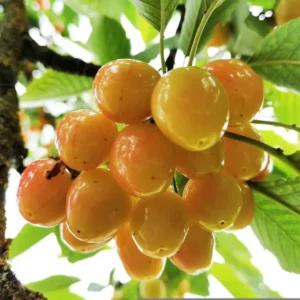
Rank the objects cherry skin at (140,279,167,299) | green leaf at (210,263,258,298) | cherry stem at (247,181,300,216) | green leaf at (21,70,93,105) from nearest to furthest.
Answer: cherry stem at (247,181,300,216), green leaf at (21,70,93,105), cherry skin at (140,279,167,299), green leaf at (210,263,258,298)

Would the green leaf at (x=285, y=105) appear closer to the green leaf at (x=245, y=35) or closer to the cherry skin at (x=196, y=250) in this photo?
the green leaf at (x=245, y=35)

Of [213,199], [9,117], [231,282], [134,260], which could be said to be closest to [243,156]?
[213,199]

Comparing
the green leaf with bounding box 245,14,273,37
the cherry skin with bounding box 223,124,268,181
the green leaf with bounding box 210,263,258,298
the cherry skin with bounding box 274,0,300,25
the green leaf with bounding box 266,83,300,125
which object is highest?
the cherry skin with bounding box 274,0,300,25

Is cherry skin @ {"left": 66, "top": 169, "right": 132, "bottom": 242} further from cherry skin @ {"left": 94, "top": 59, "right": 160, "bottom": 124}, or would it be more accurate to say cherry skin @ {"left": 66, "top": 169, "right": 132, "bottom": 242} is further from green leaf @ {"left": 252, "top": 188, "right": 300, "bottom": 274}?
green leaf @ {"left": 252, "top": 188, "right": 300, "bottom": 274}

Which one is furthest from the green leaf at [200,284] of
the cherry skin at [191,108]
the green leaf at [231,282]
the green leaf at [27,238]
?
the cherry skin at [191,108]

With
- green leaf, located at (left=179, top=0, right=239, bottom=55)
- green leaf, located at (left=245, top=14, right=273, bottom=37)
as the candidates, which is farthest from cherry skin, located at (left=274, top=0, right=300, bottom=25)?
green leaf, located at (left=179, top=0, right=239, bottom=55)

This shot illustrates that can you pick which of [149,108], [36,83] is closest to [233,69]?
[149,108]

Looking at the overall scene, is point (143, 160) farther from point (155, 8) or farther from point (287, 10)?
point (287, 10)
